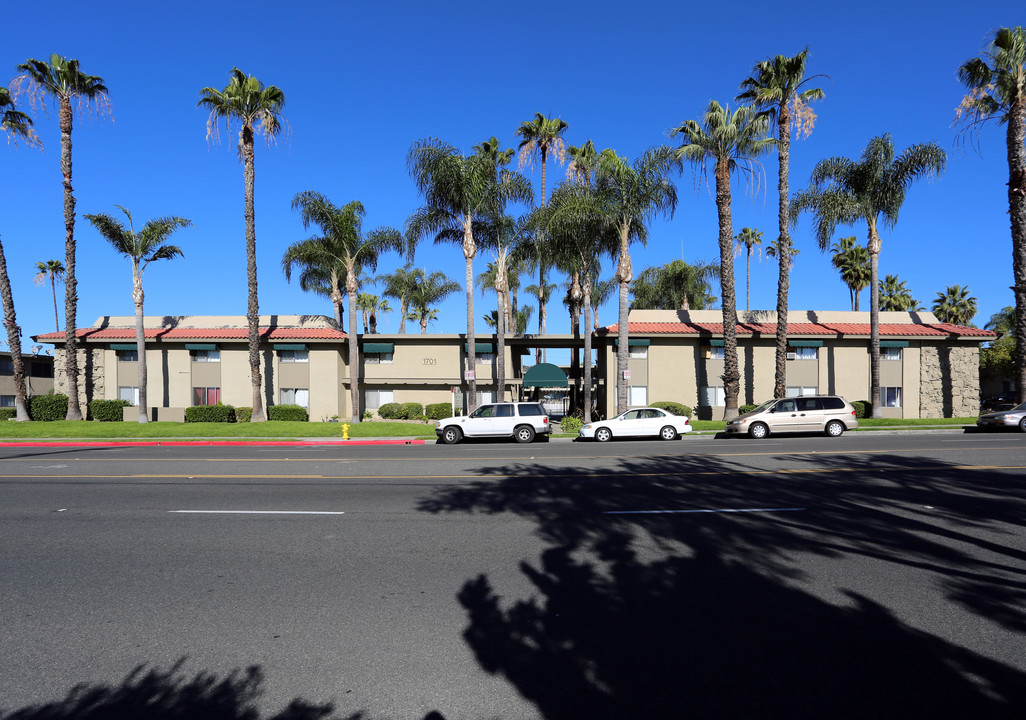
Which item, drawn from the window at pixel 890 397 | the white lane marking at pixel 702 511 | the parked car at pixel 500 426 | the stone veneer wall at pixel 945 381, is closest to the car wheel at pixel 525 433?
the parked car at pixel 500 426

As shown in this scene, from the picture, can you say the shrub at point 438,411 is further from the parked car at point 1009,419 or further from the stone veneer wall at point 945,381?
the stone veneer wall at point 945,381

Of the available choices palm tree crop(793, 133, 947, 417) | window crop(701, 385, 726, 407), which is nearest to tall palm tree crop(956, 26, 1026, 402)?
palm tree crop(793, 133, 947, 417)

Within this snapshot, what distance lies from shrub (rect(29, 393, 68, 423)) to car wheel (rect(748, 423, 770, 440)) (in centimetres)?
3596

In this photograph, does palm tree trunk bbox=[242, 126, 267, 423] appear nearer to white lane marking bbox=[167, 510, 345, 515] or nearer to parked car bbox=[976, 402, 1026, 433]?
white lane marking bbox=[167, 510, 345, 515]

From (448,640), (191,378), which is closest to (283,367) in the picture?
(191,378)

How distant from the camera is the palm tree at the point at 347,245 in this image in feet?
103

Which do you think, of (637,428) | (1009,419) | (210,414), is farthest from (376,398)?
(1009,419)

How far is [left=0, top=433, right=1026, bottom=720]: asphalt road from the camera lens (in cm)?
359

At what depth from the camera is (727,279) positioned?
93.8 ft

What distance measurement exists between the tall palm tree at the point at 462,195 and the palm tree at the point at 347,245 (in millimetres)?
3311

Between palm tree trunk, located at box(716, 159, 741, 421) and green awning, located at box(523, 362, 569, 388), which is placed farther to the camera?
green awning, located at box(523, 362, 569, 388)

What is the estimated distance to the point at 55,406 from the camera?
3238cm

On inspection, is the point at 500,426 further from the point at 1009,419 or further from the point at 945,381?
the point at 945,381

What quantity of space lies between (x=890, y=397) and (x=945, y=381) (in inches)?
133
